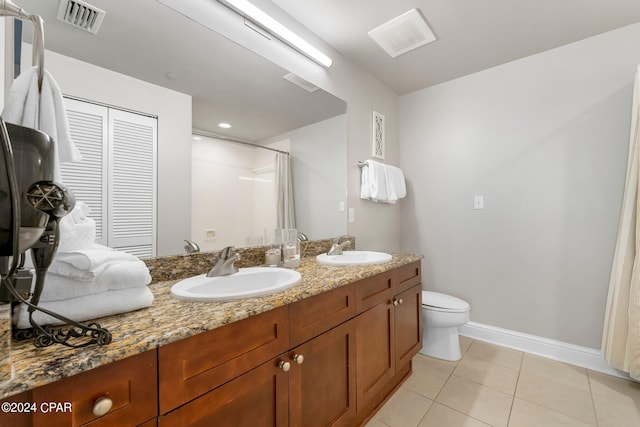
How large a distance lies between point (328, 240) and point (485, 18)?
173cm

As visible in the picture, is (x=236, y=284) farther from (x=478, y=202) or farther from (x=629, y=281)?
(x=629, y=281)

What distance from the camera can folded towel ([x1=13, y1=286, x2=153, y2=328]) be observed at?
616 mm

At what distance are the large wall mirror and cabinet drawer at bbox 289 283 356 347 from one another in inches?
22.7

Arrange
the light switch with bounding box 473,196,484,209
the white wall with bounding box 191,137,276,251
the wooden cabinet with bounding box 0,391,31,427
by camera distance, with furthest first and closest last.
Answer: the light switch with bounding box 473,196,484,209 < the white wall with bounding box 191,137,276,251 < the wooden cabinet with bounding box 0,391,31,427

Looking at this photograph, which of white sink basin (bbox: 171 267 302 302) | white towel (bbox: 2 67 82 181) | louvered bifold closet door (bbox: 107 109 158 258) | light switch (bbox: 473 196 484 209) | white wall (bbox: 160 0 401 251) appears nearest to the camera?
white towel (bbox: 2 67 82 181)

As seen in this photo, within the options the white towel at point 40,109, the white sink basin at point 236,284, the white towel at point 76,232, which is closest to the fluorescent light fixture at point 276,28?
the white towel at point 40,109

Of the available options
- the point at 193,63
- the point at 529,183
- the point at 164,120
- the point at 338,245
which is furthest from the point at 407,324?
the point at 193,63

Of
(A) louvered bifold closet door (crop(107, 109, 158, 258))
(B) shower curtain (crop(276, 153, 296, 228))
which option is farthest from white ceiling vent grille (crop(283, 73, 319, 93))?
(A) louvered bifold closet door (crop(107, 109, 158, 258))

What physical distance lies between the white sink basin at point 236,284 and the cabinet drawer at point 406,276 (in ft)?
2.26

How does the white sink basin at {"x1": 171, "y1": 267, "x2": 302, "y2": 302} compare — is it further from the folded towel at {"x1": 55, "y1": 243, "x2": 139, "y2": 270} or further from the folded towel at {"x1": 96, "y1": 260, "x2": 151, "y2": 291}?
the folded towel at {"x1": 55, "y1": 243, "x2": 139, "y2": 270}

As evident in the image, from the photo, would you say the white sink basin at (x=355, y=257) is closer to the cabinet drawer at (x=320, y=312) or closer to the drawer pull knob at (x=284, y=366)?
the cabinet drawer at (x=320, y=312)

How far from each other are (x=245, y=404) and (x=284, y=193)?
1.11 metres

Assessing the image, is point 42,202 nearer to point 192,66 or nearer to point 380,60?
point 192,66

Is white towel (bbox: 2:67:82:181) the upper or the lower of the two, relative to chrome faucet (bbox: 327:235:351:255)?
upper
